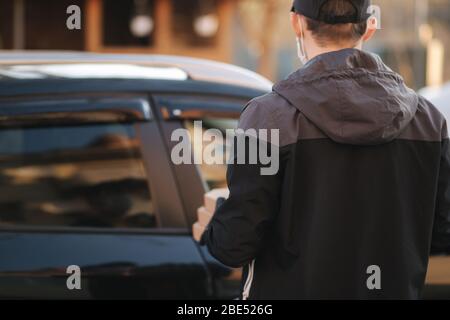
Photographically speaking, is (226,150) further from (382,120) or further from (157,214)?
(382,120)

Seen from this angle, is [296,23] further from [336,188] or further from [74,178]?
[74,178]

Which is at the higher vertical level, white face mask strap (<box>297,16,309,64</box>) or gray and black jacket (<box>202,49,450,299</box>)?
white face mask strap (<box>297,16,309,64</box>)

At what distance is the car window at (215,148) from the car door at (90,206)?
10.1 inches

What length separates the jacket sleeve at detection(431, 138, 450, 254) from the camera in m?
1.99

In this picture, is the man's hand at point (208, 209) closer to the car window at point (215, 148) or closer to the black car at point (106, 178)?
the black car at point (106, 178)

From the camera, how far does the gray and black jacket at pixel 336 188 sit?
1850 millimetres

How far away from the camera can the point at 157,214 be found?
110 inches

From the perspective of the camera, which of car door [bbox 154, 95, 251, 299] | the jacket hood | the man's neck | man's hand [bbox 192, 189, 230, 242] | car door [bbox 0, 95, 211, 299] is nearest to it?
the jacket hood

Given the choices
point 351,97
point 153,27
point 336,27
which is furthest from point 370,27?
point 153,27

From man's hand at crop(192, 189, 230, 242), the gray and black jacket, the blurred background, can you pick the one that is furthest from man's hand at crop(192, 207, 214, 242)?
the blurred background

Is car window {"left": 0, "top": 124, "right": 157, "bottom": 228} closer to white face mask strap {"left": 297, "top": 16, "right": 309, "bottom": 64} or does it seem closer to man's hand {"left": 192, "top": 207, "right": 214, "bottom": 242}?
man's hand {"left": 192, "top": 207, "right": 214, "bottom": 242}

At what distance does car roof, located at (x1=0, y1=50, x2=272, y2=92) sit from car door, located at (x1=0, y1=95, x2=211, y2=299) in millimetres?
140
